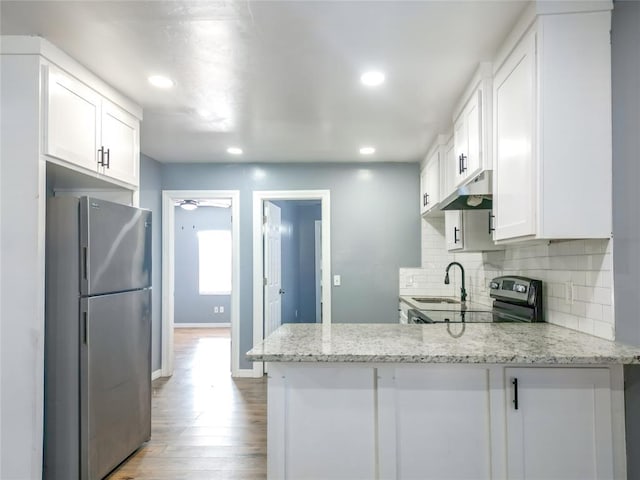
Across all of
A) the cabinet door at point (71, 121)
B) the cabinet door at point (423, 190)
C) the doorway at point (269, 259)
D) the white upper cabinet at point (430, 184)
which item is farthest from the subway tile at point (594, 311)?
the doorway at point (269, 259)

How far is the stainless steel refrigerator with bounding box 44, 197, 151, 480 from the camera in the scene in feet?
6.72

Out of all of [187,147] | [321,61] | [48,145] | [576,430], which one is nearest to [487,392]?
[576,430]

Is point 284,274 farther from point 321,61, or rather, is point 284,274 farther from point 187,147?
point 321,61

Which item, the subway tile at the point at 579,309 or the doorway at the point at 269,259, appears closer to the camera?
the subway tile at the point at 579,309

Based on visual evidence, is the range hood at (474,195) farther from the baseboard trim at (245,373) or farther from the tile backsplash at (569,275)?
the baseboard trim at (245,373)

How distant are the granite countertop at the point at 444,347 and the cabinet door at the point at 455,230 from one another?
1.27m

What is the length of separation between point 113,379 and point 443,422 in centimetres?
184

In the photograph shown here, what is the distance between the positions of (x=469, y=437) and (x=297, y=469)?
72 centimetres

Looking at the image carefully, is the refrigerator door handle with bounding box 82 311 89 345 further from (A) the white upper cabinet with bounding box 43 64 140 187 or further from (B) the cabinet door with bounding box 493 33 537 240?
(B) the cabinet door with bounding box 493 33 537 240

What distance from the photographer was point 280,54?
208 cm

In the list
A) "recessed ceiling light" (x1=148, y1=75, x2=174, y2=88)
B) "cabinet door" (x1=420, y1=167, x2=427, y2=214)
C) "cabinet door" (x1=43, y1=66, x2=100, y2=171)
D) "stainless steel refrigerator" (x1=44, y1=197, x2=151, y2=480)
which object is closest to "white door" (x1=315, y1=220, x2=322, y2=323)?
"cabinet door" (x1=420, y1=167, x2=427, y2=214)

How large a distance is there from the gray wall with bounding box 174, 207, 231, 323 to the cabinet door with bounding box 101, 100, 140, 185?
16.9ft

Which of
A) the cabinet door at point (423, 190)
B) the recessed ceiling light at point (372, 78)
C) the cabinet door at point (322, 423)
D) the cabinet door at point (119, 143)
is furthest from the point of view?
the cabinet door at point (423, 190)

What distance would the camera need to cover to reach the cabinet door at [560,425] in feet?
5.15
